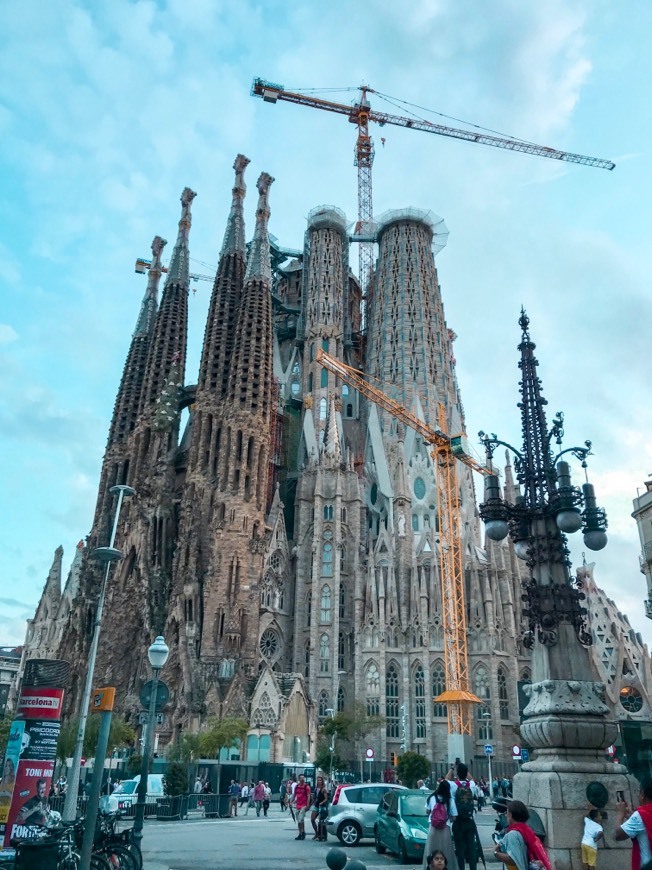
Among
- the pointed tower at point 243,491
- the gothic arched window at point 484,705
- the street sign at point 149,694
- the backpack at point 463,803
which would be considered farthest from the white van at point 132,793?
the gothic arched window at point 484,705

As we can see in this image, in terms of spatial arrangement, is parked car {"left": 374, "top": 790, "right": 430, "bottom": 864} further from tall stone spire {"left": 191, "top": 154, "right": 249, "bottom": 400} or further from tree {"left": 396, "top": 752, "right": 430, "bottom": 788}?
tall stone spire {"left": 191, "top": 154, "right": 249, "bottom": 400}

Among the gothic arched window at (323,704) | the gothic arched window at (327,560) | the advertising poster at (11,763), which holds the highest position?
A: the gothic arched window at (327,560)

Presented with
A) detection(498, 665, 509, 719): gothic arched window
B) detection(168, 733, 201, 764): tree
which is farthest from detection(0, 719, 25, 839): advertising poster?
detection(498, 665, 509, 719): gothic arched window

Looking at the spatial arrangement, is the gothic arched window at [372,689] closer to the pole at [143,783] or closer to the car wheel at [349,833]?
the car wheel at [349,833]

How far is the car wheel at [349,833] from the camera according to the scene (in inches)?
706

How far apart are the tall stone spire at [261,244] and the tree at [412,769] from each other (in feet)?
134

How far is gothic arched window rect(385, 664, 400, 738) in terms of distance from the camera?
175 feet

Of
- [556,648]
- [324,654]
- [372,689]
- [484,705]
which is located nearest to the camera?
[556,648]

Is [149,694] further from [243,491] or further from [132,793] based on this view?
[243,491]

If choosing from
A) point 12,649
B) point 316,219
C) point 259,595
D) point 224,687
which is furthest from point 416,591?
point 12,649

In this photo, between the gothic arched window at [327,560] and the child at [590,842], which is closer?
the child at [590,842]

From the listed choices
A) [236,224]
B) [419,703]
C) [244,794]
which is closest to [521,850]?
[244,794]

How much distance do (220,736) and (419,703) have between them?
18583 millimetres

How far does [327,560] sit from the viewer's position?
57250 millimetres
